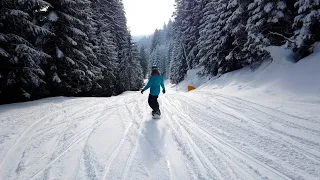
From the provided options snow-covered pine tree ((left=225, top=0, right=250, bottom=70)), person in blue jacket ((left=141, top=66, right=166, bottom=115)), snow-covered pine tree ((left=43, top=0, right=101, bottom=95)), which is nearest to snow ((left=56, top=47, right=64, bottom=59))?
snow-covered pine tree ((left=43, top=0, right=101, bottom=95))

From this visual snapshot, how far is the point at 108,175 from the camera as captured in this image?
4.04m

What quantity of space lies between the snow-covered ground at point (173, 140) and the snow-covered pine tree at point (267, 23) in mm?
4619

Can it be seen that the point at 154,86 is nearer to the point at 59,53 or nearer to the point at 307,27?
the point at 307,27

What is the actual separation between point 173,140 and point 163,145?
41cm

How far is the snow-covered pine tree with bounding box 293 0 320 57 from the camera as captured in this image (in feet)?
36.0

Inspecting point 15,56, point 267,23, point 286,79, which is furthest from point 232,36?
point 15,56

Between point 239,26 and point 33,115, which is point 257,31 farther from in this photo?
point 33,115

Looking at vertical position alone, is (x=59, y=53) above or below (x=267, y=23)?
below

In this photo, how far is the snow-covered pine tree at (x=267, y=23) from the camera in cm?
1371

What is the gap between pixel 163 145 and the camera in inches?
217

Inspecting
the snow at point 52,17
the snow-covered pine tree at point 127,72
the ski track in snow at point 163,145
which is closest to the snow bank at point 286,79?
the ski track in snow at point 163,145

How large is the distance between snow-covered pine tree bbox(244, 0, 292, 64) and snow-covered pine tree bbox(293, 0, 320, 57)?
1.54 metres

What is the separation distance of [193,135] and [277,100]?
490 centimetres

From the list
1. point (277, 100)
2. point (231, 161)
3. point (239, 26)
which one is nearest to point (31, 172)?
point (231, 161)
